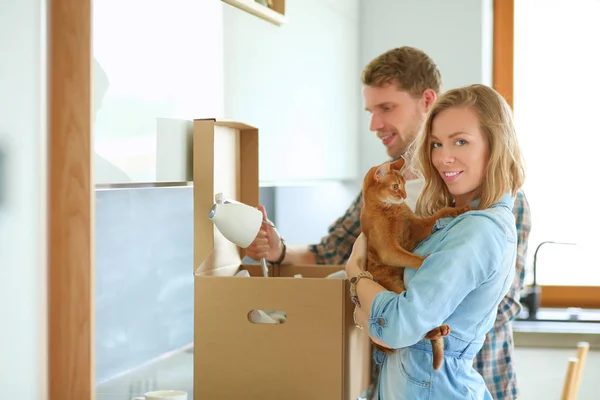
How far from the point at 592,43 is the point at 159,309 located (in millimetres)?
2362

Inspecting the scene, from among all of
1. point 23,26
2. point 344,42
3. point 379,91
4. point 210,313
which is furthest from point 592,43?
point 23,26

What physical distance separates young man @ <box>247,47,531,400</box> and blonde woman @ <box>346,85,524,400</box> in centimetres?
39

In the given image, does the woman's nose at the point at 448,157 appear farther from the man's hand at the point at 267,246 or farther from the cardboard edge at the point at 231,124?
the man's hand at the point at 267,246

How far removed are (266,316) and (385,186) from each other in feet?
1.29

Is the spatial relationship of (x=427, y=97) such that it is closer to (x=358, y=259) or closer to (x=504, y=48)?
(x=358, y=259)

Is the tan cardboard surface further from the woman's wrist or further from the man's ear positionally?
the man's ear

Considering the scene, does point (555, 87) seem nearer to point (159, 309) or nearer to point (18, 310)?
point (159, 309)

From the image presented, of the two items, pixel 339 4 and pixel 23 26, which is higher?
pixel 339 4

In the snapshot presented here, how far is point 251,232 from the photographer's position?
1522mm

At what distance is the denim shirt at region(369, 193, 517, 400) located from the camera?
1.23m

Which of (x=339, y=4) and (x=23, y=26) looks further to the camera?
(x=339, y=4)

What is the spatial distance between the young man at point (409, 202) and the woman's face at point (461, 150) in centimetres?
38

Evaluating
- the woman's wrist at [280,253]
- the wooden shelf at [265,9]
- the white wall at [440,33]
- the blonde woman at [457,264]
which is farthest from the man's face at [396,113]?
the white wall at [440,33]

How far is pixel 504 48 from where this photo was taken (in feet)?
10.7
